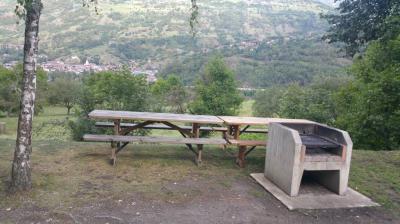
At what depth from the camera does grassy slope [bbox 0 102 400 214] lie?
5.40 metres

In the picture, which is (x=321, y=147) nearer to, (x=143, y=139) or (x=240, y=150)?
(x=240, y=150)

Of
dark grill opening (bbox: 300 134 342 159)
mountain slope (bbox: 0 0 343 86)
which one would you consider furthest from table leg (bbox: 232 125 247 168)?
mountain slope (bbox: 0 0 343 86)

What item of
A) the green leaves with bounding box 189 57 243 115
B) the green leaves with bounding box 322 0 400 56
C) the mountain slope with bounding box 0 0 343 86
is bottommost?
the green leaves with bounding box 189 57 243 115

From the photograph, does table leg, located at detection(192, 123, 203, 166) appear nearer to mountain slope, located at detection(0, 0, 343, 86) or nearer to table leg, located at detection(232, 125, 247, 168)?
table leg, located at detection(232, 125, 247, 168)

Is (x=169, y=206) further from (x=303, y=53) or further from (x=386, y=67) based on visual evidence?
(x=303, y=53)

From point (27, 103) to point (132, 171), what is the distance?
2190 millimetres

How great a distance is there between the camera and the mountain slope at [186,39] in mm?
80525

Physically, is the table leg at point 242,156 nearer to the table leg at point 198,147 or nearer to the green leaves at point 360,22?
the table leg at point 198,147

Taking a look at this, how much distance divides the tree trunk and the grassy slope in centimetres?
27

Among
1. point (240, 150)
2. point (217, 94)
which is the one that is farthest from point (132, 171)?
point (217, 94)

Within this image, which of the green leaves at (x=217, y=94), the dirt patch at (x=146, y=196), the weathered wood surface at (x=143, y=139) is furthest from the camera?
the green leaves at (x=217, y=94)

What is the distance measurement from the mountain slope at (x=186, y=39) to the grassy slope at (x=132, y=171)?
35623mm

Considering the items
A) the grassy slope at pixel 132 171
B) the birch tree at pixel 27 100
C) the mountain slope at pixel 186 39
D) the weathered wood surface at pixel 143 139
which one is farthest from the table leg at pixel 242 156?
the mountain slope at pixel 186 39

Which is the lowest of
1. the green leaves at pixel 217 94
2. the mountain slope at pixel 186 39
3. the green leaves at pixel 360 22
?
the green leaves at pixel 217 94
